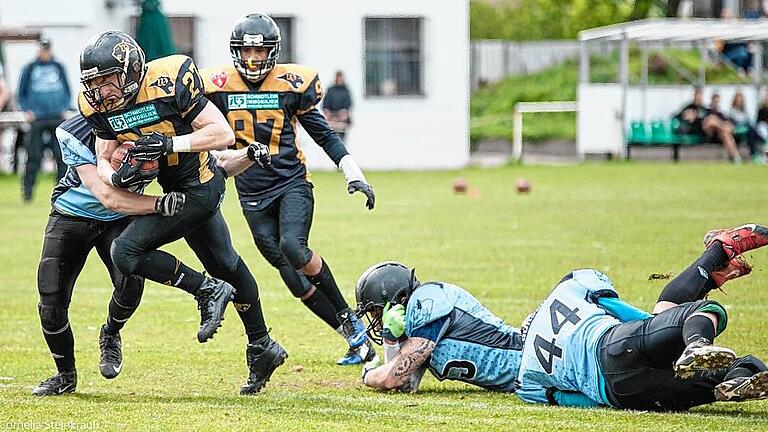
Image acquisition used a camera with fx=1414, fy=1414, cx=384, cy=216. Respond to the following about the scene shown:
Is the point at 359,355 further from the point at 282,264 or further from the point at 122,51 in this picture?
the point at 122,51

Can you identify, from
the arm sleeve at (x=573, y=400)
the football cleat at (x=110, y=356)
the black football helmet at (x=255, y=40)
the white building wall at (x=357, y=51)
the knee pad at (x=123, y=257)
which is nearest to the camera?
the arm sleeve at (x=573, y=400)

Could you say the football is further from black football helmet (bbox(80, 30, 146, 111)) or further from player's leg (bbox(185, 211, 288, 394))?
player's leg (bbox(185, 211, 288, 394))

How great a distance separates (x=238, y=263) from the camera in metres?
7.01

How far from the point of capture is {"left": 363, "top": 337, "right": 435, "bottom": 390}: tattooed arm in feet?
22.0

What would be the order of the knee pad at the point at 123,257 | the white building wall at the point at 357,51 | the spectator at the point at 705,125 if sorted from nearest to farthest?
the knee pad at the point at 123,257, the white building wall at the point at 357,51, the spectator at the point at 705,125

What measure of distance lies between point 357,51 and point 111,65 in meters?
20.9

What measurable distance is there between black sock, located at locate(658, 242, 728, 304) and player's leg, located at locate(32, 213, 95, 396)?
278 centimetres

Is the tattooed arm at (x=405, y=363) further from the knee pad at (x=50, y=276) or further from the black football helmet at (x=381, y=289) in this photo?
the knee pad at (x=50, y=276)

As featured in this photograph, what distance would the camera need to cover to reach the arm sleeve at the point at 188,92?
6523 mm

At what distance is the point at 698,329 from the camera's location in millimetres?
5668

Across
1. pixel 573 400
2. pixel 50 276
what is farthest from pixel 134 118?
pixel 573 400

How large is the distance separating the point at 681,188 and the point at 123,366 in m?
13.5

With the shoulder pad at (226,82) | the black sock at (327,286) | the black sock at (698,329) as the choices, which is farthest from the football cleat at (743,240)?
the shoulder pad at (226,82)

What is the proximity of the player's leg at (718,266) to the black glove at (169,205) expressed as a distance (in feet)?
7.40
